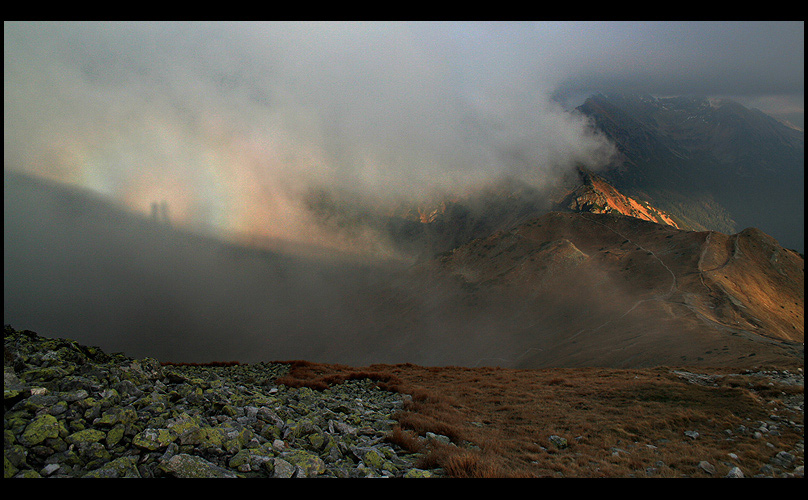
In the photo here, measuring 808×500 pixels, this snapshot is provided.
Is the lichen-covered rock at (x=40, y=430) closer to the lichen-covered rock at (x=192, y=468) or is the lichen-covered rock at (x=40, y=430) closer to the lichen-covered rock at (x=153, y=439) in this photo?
the lichen-covered rock at (x=153, y=439)

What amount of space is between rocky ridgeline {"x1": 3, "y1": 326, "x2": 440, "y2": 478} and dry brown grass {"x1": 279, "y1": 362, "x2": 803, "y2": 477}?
1929 mm

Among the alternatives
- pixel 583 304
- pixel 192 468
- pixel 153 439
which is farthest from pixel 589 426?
pixel 583 304

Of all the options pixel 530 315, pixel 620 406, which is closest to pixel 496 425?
pixel 620 406

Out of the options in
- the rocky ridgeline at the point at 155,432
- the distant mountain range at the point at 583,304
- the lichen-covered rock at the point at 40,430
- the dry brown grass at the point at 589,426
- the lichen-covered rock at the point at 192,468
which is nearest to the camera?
the lichen-covered rock at the point at 40,430

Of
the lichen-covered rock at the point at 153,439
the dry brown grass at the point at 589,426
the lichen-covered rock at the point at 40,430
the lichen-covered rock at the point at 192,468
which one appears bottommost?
the dry brown grass at the point at 589,426

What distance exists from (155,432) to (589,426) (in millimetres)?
14264

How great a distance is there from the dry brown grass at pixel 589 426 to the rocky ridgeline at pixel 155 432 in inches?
76.0

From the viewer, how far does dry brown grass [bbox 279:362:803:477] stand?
891 centimetres

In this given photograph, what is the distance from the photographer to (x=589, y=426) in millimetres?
12930

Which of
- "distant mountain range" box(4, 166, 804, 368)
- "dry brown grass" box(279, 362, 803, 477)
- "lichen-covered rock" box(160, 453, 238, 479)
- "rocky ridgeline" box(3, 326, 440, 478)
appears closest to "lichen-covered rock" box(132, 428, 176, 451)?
"rocky ridgeline" box(3, 326, 440, 478)

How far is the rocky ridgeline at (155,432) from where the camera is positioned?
612 centimetres

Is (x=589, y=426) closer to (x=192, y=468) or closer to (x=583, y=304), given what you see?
(x=192, y=468)

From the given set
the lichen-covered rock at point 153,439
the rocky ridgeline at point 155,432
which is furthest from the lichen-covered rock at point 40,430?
the lichen-covered rock at point 153,439
